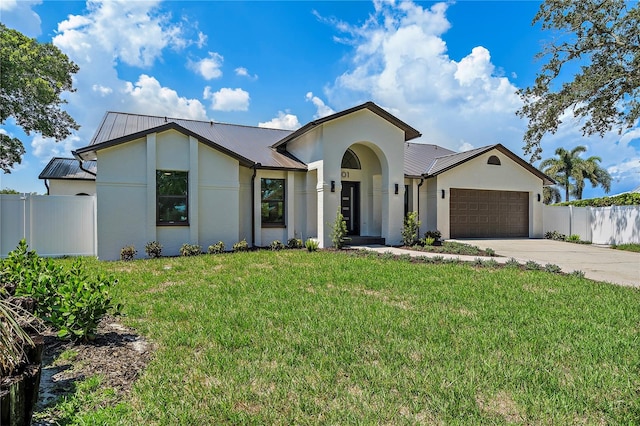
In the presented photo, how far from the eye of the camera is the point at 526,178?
61.6 ft

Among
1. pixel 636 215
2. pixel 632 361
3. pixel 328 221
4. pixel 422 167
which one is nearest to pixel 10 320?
pixel 632 361

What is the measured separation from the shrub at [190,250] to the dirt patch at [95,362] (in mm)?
7257

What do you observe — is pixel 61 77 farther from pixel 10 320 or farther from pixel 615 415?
pixel 615 415

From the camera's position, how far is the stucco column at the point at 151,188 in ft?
38.3

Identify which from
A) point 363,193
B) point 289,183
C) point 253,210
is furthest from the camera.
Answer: point 363,193

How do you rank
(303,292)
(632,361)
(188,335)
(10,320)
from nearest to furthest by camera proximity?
1. (10,320)
2. (632,361)
3. (188,335)
4. (303,292)

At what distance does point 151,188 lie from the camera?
38.5ft

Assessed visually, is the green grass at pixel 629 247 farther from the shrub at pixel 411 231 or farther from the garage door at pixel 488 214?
the shrub at pixel 411 231

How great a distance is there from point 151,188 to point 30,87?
1160 cm

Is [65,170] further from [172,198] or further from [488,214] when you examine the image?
[488,214]

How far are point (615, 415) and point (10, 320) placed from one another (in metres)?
4.81

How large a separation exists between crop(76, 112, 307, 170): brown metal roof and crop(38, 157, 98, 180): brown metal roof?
4.98 meters

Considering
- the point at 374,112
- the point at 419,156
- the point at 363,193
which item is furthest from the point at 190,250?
the point at 419,156

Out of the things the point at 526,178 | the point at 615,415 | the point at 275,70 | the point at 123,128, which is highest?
the point at 275,70
